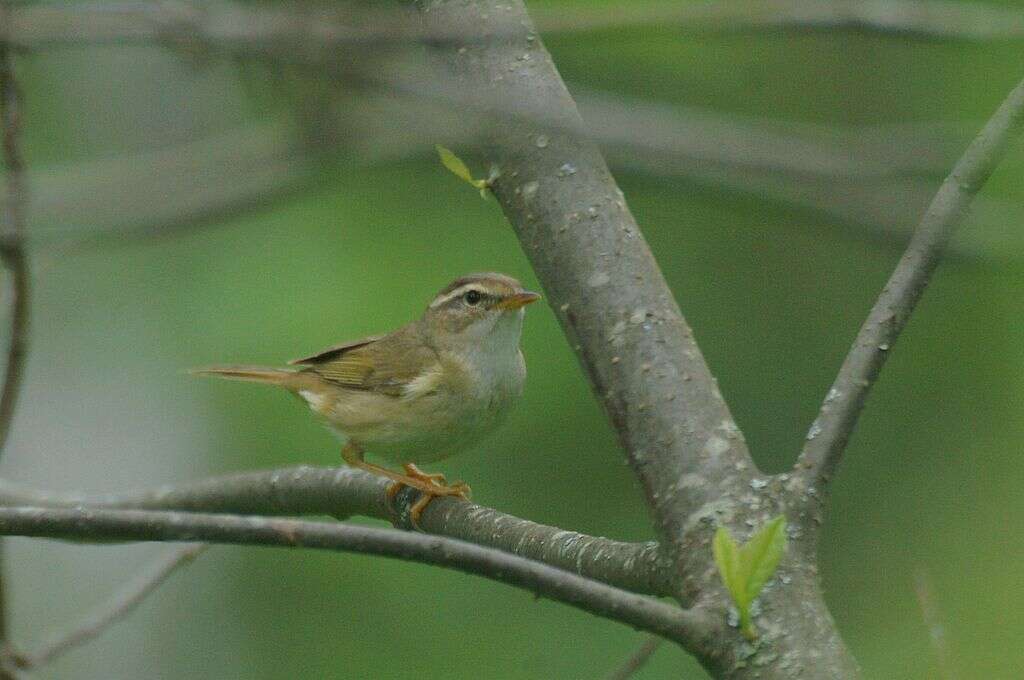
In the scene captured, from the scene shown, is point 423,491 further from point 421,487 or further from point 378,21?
point 378,21

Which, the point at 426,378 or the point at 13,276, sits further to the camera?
the point at 426,378

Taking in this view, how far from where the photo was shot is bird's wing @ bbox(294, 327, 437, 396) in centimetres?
526

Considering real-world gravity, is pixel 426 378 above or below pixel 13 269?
above

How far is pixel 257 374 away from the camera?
5715 millimetres

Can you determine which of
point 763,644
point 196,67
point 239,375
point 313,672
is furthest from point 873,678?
point 313,672

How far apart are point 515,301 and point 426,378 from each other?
0.53 m

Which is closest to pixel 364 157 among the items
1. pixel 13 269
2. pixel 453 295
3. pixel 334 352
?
pixel 13 269

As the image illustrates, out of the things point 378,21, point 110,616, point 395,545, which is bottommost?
point 110,616

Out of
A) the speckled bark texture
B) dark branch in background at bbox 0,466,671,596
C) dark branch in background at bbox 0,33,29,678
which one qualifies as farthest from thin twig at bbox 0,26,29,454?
the speckled bark texture

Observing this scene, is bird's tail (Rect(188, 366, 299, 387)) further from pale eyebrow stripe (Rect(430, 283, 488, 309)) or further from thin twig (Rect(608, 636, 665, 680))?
thin twig (Rect(608, 636, 665, 680))

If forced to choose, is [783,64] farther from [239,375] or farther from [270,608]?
[270,608]

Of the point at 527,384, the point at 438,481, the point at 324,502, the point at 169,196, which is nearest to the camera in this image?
the point at 169,196

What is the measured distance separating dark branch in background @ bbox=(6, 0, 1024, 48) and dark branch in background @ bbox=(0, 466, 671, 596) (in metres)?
1.23

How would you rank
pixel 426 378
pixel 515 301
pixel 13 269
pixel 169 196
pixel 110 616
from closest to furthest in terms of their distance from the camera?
1. pixel 169 196
2. pixel 13 269
3. pixel 110 616
4. pixel 426 378
5. pixel 515 301
